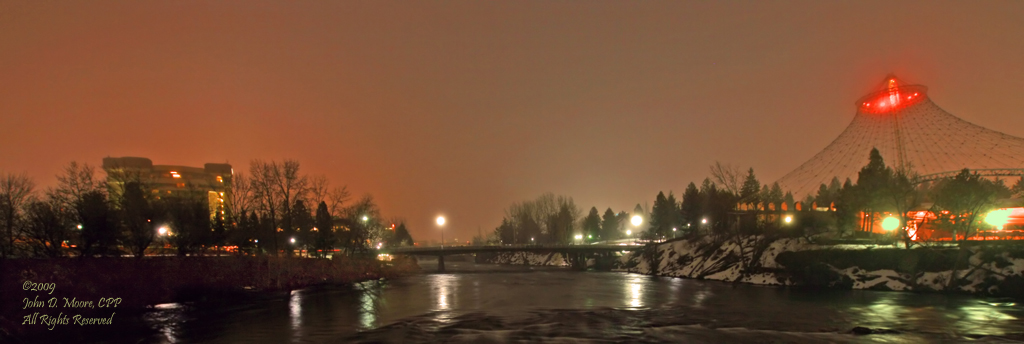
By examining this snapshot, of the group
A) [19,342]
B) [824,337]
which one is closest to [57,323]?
[19,342]

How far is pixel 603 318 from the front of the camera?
3919 centimetres

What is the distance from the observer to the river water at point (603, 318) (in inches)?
1211

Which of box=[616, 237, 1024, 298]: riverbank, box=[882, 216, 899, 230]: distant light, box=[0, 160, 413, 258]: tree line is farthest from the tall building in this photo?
box=[882, 216, 899, 230]: distant light

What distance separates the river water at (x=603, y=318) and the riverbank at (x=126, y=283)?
3.36 metres

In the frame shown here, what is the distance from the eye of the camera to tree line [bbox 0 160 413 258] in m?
53.0

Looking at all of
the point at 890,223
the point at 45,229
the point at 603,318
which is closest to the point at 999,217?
the point at 890,223

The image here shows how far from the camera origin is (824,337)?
29984 millimetres

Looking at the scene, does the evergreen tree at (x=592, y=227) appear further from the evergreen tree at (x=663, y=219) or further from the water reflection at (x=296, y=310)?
the water reflection at (x=296, y=310)

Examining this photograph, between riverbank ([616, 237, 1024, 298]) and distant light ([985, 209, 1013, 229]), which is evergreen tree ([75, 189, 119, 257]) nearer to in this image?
riverbank ([616, 237, 1024, 298])

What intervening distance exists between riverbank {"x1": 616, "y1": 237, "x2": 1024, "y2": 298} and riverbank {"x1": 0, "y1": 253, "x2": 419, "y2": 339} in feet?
191

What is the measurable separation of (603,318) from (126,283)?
40261 mm

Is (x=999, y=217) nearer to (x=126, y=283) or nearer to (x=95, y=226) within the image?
(x=126, y=283)

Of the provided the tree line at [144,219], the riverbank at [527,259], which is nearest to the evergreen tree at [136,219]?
the tree line at [144,219]

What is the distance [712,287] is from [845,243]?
1865 centimetres
